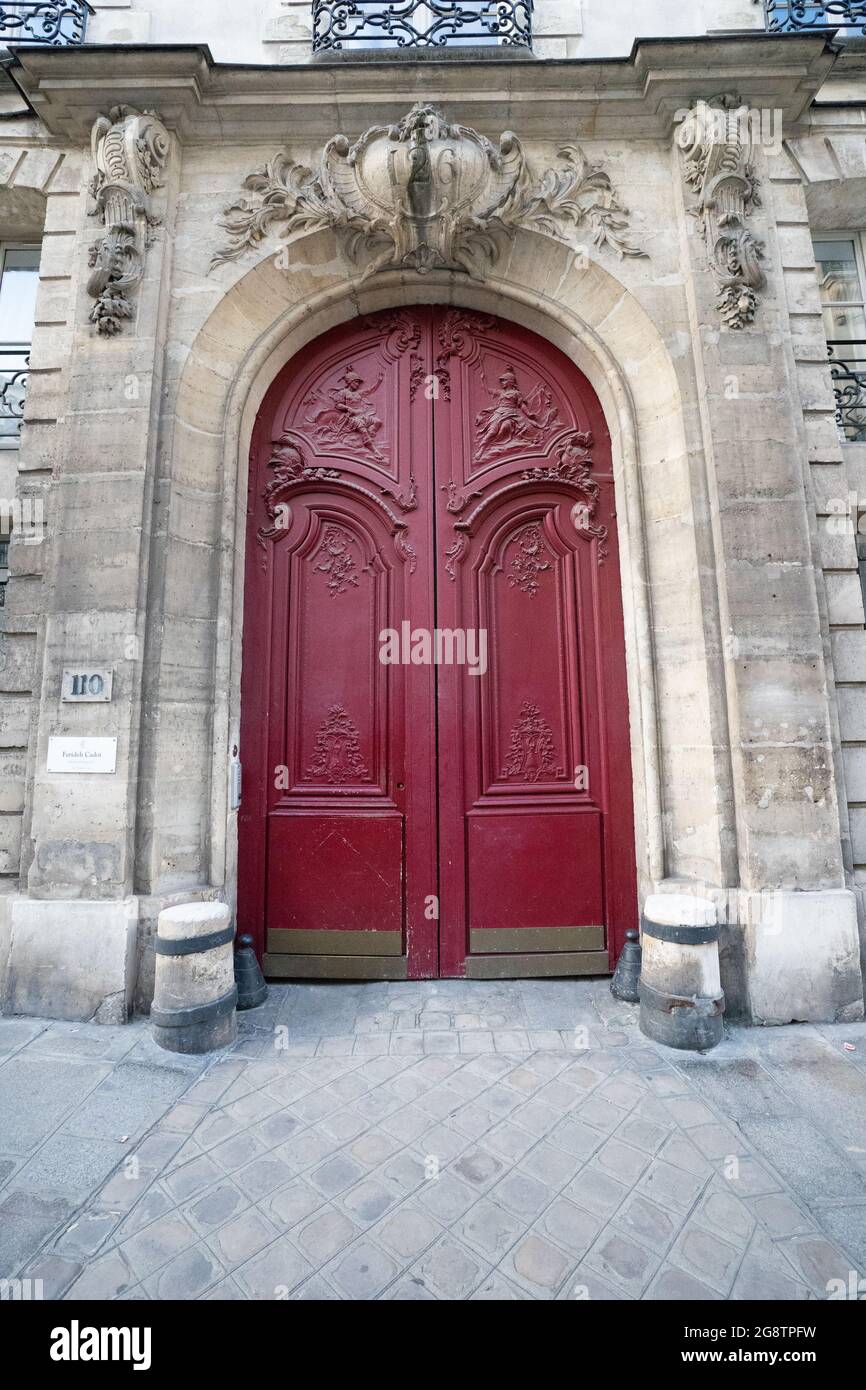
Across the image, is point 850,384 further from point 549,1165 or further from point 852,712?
point 549,1165

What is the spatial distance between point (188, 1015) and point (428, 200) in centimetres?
476

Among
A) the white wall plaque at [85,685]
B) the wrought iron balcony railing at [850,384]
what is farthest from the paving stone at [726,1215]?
the wrought iron balcony railing at [850,384]

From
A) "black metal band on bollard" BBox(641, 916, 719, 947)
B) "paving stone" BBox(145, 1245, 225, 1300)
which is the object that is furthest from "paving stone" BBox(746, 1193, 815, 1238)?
"paving stone" BBox(145, 1245, 225, 1300)

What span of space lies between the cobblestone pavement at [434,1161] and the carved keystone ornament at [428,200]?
457 cm

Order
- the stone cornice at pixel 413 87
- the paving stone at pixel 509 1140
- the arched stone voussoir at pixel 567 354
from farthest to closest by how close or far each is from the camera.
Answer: the stone cornice at pixel 413 87, the arched stone voussoir at pixel 567 354, the paving stone at pixel 509 1140

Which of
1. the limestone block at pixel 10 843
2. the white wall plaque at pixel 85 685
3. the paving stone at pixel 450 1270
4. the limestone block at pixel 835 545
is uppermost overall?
the limestone block at pixel 835 545

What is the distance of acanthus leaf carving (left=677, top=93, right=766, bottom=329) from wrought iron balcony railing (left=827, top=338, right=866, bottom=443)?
0.91 metres

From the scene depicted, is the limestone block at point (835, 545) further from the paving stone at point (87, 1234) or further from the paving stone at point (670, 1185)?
the paving stone at point (87, 1234)

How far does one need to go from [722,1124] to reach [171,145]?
6029mm

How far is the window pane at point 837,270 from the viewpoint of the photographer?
4.51m

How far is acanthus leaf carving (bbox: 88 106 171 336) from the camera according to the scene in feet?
12.4

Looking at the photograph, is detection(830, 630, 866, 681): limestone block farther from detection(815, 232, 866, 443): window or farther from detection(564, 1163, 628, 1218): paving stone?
detection(564, 1163, 628, 1218): paving stone

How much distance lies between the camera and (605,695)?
3980 mm

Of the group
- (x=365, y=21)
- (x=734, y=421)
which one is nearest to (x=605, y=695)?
(x=734, y=421)
